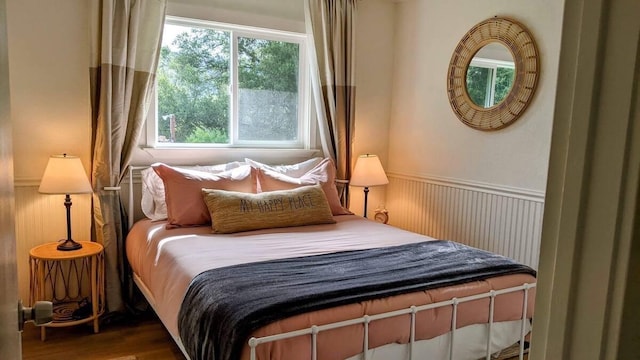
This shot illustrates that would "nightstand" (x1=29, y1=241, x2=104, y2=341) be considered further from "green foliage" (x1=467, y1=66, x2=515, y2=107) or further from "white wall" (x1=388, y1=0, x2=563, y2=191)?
"green foliage" (x1=467, y1=66, x2=515, y2=107)

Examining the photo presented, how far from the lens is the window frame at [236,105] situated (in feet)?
10.4

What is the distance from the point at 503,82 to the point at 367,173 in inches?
48.9

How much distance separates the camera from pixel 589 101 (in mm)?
464

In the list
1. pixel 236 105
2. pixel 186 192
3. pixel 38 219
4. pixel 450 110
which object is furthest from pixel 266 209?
pixel 450 110

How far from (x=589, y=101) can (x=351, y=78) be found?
335cm

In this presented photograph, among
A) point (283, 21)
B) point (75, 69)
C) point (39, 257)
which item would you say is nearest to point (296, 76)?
point (283, 21)

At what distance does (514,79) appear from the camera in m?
2.93

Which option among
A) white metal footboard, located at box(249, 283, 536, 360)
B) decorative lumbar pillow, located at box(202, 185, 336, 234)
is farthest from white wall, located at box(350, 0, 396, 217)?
white metal footboard, located at box(249, 283, 536, 360)

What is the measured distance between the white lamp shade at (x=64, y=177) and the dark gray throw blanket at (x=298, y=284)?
3.94ft

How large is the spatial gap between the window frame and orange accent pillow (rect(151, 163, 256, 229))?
414 millimetres

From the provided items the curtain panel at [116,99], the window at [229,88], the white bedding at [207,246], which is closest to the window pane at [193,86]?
the window at [229,88]

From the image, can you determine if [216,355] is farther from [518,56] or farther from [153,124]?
[518,56]

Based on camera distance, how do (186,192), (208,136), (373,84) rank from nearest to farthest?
(186,192)
(208,136)
(373,84)

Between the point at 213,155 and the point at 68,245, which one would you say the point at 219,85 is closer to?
the point at 213,155
